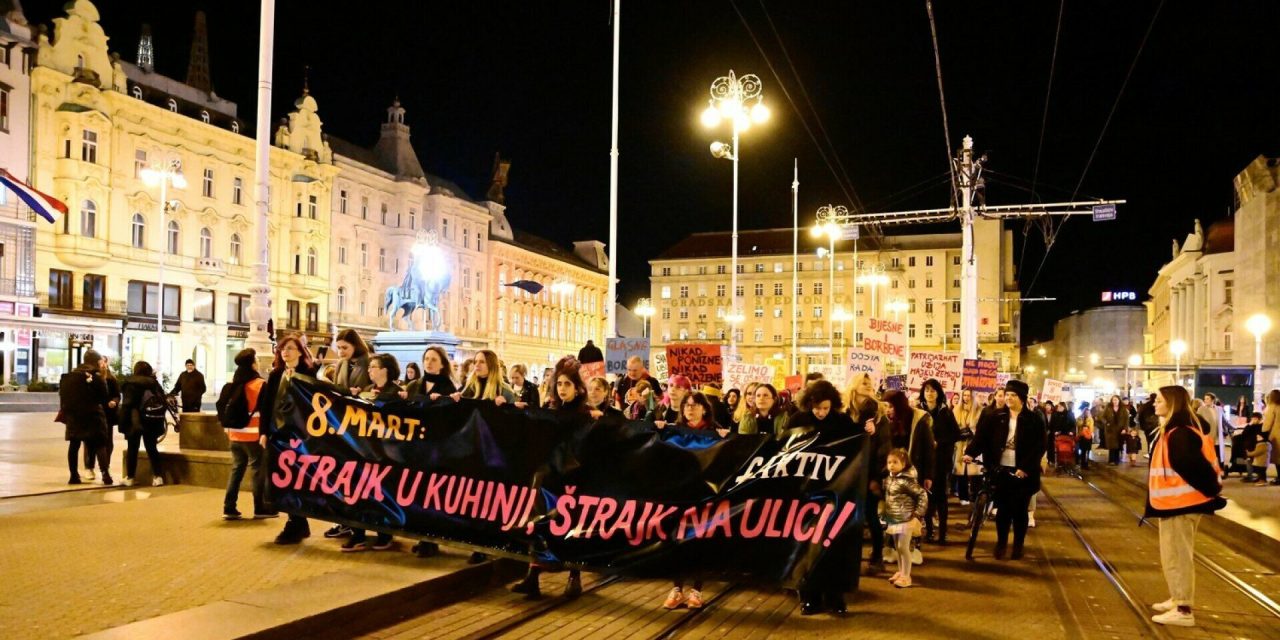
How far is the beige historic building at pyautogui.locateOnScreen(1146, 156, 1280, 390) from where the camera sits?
4859 cm

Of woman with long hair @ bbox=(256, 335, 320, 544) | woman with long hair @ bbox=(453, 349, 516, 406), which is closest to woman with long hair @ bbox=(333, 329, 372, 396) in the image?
woman with long hair @ bbox=(256, 335, 320, 544)

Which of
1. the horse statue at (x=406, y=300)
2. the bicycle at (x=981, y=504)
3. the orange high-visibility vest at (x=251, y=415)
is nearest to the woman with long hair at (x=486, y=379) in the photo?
the orange high-visibility vest at (x=251, y=415)

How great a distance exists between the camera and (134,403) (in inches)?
489

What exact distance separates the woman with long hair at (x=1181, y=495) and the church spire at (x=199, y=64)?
216 feet

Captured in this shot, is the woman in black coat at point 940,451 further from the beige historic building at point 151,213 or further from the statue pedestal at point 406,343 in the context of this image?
the beige historic building at point 151,213

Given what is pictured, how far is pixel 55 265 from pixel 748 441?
153ft

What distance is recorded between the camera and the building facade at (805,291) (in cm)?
10562

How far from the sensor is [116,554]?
818 cm

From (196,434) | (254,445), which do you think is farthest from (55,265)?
(254,445)

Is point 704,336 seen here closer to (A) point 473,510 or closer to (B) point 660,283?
(B) point 660,283

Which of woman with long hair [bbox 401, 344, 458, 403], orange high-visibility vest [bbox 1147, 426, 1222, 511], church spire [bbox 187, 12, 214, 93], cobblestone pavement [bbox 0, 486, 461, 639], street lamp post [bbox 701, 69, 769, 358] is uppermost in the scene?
church spire [bbox 187, 12, 214, 93]

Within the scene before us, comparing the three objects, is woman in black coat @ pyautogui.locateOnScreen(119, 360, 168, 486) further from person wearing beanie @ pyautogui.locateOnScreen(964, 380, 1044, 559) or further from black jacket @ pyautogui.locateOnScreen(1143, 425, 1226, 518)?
black jacket @ pyautogui.locateOnScreen(1143, 425, 1226, 518)

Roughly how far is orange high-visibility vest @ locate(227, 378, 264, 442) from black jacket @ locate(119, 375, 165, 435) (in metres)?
3.38

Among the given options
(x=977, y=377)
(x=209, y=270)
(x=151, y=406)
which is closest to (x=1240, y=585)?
(x=977, y=377)
